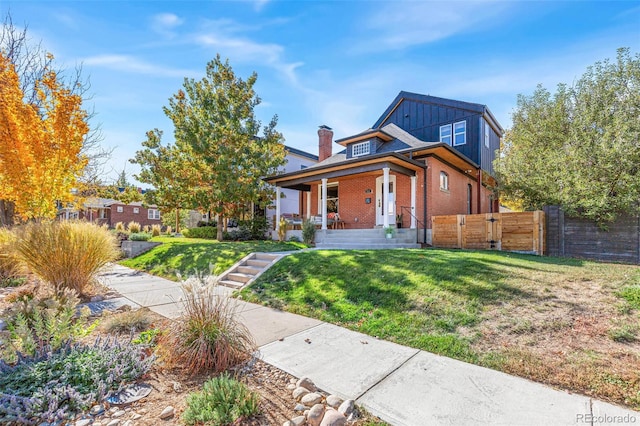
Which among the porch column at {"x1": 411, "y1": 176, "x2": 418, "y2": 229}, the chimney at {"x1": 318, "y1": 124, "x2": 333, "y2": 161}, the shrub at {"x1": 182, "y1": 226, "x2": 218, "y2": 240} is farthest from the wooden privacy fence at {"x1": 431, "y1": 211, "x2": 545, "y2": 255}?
the shrub at {"x1": 182, "y1": 226, "x2": 218, "y2": 240}

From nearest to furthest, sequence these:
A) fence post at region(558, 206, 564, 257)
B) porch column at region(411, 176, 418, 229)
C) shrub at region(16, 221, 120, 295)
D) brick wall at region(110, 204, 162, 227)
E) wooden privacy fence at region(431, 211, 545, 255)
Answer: shrub at region(16, 221, 120, 295)
wooden privacy fence at region(431, 211, 545, 255)
fence post at region(558, 206, 564, 257)
porch column at region(411, 176, 418, 229)
brick wall at region(110, 204, 162, 227)

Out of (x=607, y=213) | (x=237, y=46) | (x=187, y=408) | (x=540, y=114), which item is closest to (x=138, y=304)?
(x=187, y=408)

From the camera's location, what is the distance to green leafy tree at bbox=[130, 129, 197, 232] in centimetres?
1550

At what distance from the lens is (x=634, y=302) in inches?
165

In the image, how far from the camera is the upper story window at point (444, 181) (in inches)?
560

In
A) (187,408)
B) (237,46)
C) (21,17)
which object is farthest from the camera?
(21,17)

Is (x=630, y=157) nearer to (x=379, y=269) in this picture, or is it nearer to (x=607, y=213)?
(x=607, y=213)

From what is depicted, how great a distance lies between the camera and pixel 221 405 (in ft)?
7.64

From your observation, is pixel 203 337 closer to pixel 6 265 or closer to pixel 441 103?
pixel 6 265

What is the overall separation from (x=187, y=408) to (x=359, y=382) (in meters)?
1.57

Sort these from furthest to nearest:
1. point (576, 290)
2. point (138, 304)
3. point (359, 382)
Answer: point (138, 304)
point (576, 290)
point (359, 382)

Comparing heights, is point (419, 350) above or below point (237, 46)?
below

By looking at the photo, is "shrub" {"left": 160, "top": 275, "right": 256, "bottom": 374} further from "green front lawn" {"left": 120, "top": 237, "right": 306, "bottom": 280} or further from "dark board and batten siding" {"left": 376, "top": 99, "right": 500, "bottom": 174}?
"dark board and batten siding" {"left": 376, "top": 99, "right": 500, "bottom": 174}

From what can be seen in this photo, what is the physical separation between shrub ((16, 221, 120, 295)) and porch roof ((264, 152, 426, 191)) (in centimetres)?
930
